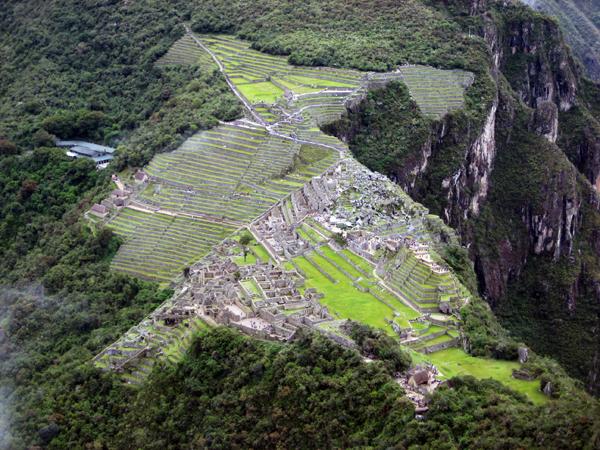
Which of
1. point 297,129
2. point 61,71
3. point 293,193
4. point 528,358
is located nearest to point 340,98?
point 297,129

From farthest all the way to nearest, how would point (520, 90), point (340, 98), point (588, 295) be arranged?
point (520, 90) < point (588, 295) < point (340, 98)

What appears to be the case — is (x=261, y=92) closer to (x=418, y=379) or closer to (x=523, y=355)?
(x=523, y=355)

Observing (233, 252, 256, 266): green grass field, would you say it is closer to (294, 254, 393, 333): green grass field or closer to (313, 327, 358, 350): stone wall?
(294, 254, 393, 333): green grass field

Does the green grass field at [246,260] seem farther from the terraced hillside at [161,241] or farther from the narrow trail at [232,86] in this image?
the narrow trail at [232,86]

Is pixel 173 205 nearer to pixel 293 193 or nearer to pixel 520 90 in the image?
pixel 293 193

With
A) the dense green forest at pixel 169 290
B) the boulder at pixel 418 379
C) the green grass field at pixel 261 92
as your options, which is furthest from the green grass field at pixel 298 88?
the boulder at pixel 418 379

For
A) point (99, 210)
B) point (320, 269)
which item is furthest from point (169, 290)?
point (99, 210)

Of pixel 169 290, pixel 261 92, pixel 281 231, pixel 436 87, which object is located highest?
pixel 436 87
